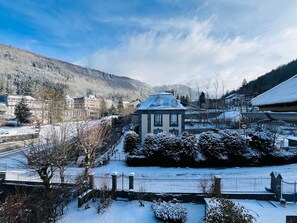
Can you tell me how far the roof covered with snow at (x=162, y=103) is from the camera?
29062 mm

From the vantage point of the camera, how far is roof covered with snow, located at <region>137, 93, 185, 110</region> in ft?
95.3

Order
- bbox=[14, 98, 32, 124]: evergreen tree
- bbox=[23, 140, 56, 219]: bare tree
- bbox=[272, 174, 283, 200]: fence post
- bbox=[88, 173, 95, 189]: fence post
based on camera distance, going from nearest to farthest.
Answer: bbox=[272, 174, 283, 200]: fence post < bbox=[23, 140, 56, 219]: bare tree < bbox=[88, 173, 95, 189]: fence post < bbox=[14, 98, 32, 124]: evergreen tree

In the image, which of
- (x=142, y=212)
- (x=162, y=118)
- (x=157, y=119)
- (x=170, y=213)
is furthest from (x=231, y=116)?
(x=170, y=213)

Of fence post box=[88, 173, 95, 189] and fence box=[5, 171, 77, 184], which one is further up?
fence post box=[88, 173, 95, 189]

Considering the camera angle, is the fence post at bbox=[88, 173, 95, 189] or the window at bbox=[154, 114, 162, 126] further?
the window at bbox=[154, 114, 162, 126]

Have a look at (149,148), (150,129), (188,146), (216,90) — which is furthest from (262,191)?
(216,90)

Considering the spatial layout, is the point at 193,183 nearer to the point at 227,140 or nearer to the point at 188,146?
the point at 188,146

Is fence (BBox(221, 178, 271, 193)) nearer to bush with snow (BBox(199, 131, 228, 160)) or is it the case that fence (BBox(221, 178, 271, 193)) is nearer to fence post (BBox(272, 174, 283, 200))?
fence post (BBox(272, 174, 283, 200))

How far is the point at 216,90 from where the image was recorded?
184ft

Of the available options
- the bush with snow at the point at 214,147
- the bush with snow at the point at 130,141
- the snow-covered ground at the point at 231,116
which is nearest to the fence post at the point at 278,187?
the bush with snow at the point at 214,147

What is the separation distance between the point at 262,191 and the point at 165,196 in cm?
563

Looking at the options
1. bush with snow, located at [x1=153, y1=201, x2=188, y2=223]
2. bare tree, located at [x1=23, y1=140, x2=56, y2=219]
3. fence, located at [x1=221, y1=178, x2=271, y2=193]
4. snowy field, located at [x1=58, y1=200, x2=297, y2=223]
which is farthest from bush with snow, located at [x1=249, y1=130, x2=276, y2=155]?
bare tree, located at [x1=23, y1=140, x2=56, y2=219]

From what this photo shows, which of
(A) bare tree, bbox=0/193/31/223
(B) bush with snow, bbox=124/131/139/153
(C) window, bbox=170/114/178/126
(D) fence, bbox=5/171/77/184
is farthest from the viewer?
(C) window, bbox=170/114/178/126

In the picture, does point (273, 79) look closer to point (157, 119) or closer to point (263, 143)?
point (157, 119)
